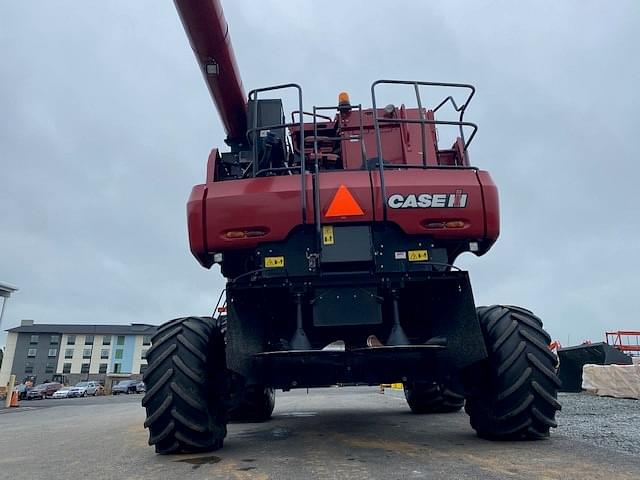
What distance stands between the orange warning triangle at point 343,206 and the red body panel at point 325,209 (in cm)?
4

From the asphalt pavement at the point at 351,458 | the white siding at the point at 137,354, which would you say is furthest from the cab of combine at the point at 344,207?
the white siding at the point at 137,354

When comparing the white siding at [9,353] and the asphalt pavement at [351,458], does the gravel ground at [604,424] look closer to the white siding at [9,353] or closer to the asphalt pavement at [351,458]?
the asphalt pavement at [351,458]

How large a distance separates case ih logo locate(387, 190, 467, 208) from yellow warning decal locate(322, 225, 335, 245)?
589 mm

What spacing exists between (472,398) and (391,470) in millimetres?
1689

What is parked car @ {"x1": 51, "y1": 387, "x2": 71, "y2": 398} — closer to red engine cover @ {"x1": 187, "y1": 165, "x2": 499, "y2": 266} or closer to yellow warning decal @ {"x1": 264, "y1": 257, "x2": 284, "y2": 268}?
red engine cover @ {"x1": 187, "y1": 165, "x2": 499, "y2": 266}

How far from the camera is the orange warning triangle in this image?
434cm

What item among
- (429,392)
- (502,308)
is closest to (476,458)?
(502,308)

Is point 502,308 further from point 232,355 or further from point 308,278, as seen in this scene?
point 232,355

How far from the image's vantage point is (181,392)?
4.25m

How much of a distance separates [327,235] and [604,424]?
4648 millimetres

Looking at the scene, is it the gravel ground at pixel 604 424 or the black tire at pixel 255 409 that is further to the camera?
the black tire at pixel 255 409

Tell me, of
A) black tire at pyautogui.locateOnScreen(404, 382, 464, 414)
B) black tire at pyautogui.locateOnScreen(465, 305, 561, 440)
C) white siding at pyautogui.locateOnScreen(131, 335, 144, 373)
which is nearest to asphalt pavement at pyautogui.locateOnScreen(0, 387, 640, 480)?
black tire at pyautogui.locateOnScreen(465, 305, 561, 440)

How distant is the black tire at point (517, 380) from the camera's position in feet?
14.2

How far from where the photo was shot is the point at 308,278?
437cm
